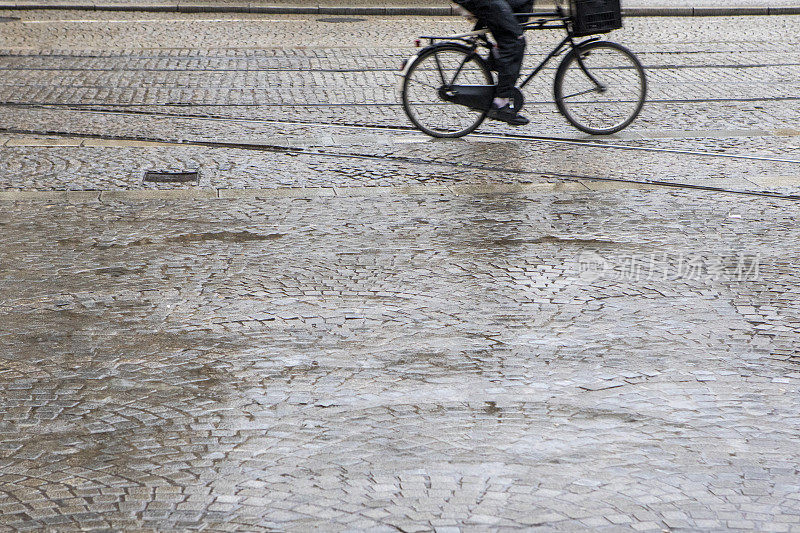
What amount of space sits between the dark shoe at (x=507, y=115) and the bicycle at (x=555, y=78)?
61 mm

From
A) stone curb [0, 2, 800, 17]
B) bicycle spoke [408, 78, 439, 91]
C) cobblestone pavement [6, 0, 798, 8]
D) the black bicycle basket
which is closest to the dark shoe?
bicycle spoke [408, 78, 439, 91]

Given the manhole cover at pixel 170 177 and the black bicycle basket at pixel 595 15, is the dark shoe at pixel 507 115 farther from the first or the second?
the manhole cover at pixel 170 177

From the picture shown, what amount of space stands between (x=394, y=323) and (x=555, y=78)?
4644mm

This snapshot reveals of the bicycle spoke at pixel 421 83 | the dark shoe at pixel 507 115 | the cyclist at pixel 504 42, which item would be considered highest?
the cyclist at pixel 504 42

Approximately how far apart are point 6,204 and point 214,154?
Result: 1.90m

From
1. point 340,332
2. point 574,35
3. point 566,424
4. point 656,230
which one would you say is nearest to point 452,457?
point 566,424

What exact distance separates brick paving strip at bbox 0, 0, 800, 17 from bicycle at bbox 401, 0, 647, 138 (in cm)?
927

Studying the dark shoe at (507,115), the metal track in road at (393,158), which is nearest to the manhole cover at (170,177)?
the metal track in road at (393,158)

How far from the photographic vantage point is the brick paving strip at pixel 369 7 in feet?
58.3

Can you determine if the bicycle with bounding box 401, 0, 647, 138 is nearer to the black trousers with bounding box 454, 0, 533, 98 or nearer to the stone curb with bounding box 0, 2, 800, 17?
the black trousers with bounding box 454, 0, 533, 98

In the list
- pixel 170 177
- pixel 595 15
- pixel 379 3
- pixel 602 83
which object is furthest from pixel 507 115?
pixel 379 3

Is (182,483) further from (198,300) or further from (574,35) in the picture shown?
(574,35)

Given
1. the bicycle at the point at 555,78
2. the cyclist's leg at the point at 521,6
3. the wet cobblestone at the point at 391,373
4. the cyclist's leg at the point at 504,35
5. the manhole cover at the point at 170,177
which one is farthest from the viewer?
the bicycle at the point at 555,78

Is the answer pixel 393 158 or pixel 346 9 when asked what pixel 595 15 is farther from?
pixel 346 9
